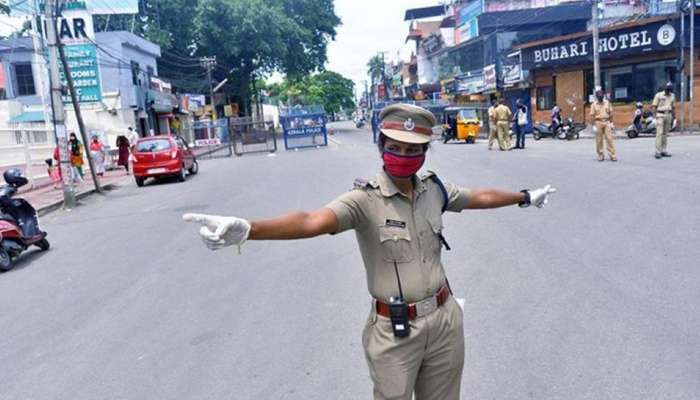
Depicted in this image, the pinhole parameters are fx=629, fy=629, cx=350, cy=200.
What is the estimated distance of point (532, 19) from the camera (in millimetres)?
41062

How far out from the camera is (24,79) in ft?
114

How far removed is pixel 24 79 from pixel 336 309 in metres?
35.1

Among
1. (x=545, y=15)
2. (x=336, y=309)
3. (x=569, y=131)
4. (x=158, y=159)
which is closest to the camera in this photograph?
(x=336, y=309)

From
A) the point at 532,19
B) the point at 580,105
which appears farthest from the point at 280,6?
the point at 580,105

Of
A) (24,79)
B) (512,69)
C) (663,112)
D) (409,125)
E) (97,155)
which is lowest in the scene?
(97,155)

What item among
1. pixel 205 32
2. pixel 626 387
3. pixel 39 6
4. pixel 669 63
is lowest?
pixel 626 387

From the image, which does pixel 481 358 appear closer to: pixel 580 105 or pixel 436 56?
pixel 580 105

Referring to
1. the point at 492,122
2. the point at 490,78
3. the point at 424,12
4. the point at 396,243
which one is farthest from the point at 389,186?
the point at 424,12

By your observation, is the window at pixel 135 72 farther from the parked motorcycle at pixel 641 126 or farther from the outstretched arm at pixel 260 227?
the outstretched arm at pixel 260 227

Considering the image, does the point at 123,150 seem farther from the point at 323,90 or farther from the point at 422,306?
the point at 323,90

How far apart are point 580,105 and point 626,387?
30099mm

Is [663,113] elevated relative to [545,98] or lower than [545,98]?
lower

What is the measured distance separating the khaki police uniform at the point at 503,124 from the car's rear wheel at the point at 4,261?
1594 cm

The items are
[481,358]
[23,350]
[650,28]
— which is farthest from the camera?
[650,28]
